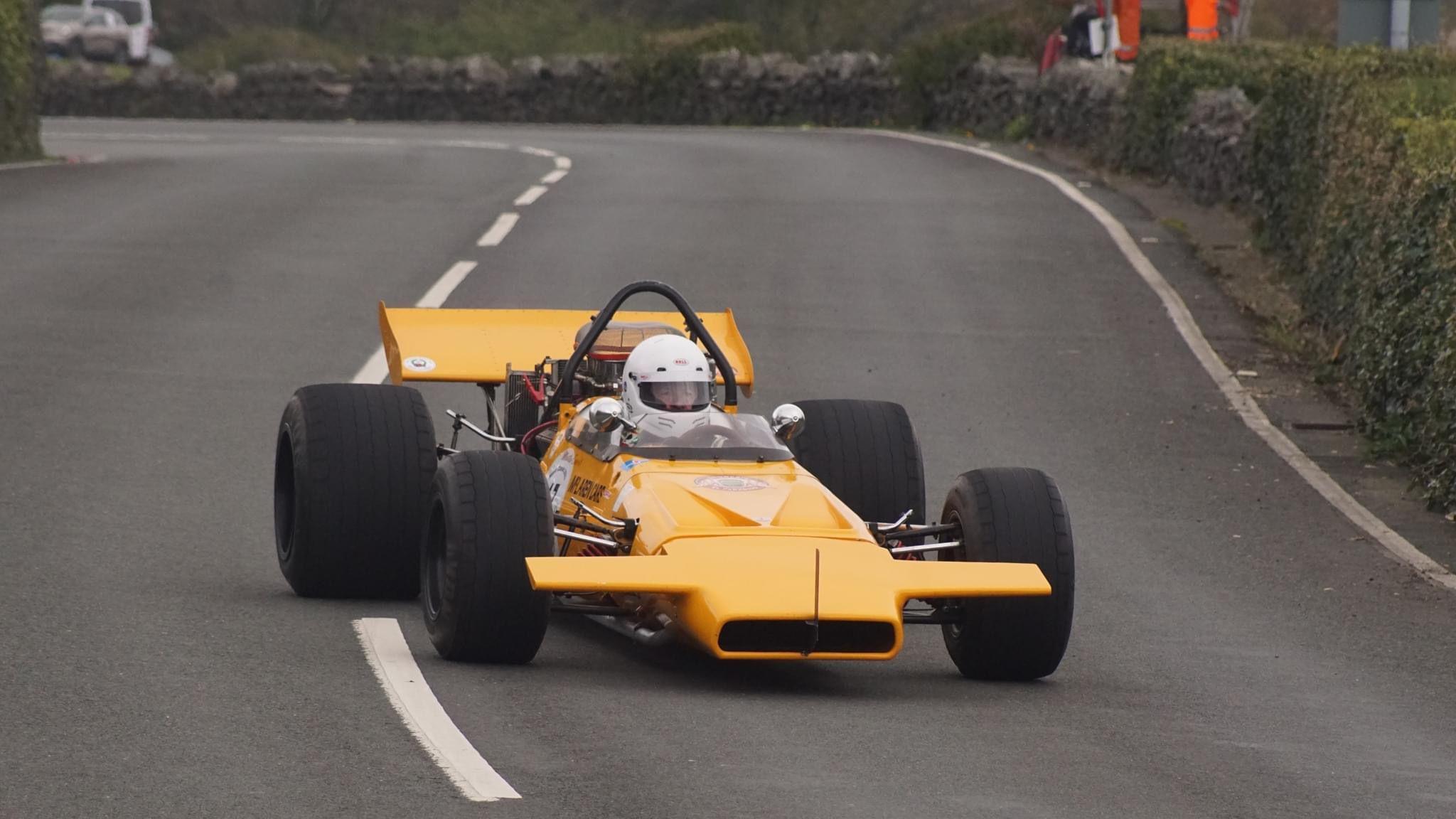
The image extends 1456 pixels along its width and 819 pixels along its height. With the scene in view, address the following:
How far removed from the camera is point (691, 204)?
26609 mm

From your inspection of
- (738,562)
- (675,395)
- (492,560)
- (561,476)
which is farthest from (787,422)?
(492,560)

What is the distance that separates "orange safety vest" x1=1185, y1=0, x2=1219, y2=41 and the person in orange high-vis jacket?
4.17ft

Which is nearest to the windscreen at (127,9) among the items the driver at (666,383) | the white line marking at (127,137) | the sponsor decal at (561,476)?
the white line marking at (127,137)

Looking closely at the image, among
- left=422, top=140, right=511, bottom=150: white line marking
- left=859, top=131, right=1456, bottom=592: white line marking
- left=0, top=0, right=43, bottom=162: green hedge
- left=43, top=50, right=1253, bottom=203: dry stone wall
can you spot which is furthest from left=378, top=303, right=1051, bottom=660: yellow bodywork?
left=422, top=140, right=511, bottom=150: white line marking

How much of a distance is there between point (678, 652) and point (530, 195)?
1864 centimetres

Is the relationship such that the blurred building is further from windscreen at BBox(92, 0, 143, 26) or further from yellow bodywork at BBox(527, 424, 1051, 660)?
windscreen at BBox(92, 0, 143, 26)

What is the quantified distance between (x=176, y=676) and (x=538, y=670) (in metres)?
1.36

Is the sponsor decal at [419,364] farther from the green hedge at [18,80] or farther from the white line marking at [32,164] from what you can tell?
the green hedge at [18,80]

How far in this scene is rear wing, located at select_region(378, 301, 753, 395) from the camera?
1166cm

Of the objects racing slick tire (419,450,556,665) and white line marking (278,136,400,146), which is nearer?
racing slick tire (419,450,556,665)

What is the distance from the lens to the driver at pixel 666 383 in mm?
9891

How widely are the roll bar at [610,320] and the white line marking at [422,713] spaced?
1496mm

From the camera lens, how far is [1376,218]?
16.6 m

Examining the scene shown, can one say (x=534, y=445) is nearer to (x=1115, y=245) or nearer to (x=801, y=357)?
(x=801, y=357)
